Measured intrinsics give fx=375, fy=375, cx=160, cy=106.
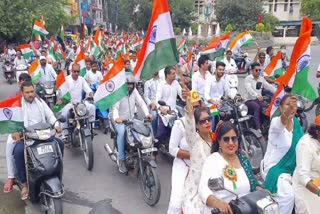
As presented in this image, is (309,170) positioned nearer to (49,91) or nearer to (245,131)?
(245,131)

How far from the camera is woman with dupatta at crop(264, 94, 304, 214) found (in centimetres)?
334

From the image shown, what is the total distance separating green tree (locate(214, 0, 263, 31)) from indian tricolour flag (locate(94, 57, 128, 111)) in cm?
4217

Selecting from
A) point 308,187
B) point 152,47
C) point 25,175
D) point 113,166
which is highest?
point 152,47

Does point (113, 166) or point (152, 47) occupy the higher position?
point (152, 47)

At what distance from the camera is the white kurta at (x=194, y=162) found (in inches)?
124

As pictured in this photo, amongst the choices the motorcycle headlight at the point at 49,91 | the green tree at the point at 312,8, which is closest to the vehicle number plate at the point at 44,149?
the motorcycle headlight at the point at 49,91

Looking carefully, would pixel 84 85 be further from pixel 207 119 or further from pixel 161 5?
pixel 207 119

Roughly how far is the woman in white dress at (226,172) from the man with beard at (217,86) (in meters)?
3.82

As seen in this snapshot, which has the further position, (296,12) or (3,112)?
(296,12)

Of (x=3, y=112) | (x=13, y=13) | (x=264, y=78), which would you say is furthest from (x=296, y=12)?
(x=3, y=112)

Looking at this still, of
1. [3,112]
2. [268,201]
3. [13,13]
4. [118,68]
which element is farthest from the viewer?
[13,13]

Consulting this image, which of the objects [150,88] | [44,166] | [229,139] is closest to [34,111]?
[44,166]

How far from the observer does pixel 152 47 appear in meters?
3.99

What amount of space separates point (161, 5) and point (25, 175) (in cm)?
261
